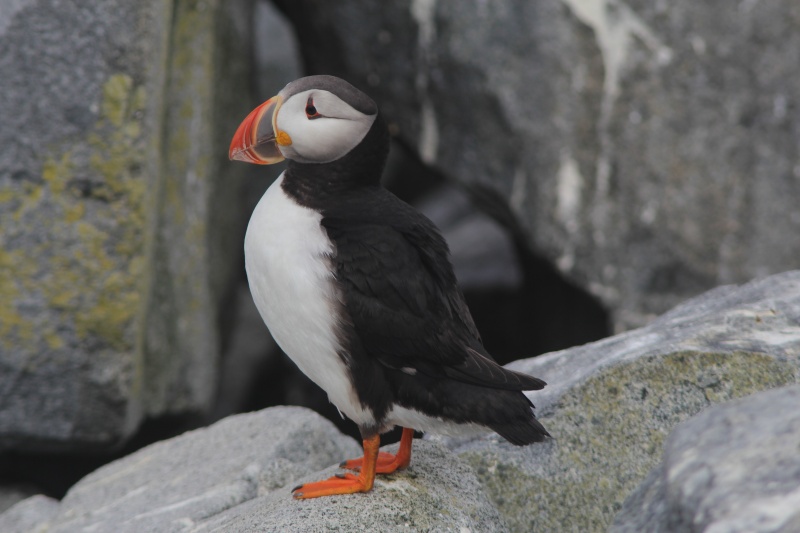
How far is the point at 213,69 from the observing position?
5523 mm

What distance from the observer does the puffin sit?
2840 millimetres

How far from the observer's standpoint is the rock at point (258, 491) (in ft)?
9.18

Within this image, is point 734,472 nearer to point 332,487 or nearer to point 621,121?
point 332,487

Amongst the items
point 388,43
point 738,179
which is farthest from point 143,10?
point 738,179

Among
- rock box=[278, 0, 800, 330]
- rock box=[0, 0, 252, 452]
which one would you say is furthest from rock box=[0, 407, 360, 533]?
rock box=[278, 0, 800, 330]

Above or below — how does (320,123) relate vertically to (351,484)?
above

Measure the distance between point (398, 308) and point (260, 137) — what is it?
0.62 metres

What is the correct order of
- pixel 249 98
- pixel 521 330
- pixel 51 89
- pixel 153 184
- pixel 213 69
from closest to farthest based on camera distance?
pixel 51 89, pixel 153 184, pixel 213 69, pixel 249 98, pixel 521 330

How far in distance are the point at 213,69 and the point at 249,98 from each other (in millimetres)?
797

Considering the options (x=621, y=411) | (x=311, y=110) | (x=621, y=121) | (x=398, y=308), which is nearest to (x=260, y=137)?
(x=311, y=110)

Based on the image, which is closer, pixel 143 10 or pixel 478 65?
pixel 143 10

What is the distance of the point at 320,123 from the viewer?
2.90 meters

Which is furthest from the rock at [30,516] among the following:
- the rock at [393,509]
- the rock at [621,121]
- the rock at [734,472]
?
the rock at [621,121]

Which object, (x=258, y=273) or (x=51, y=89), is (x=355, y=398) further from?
(x=51, y=89)
